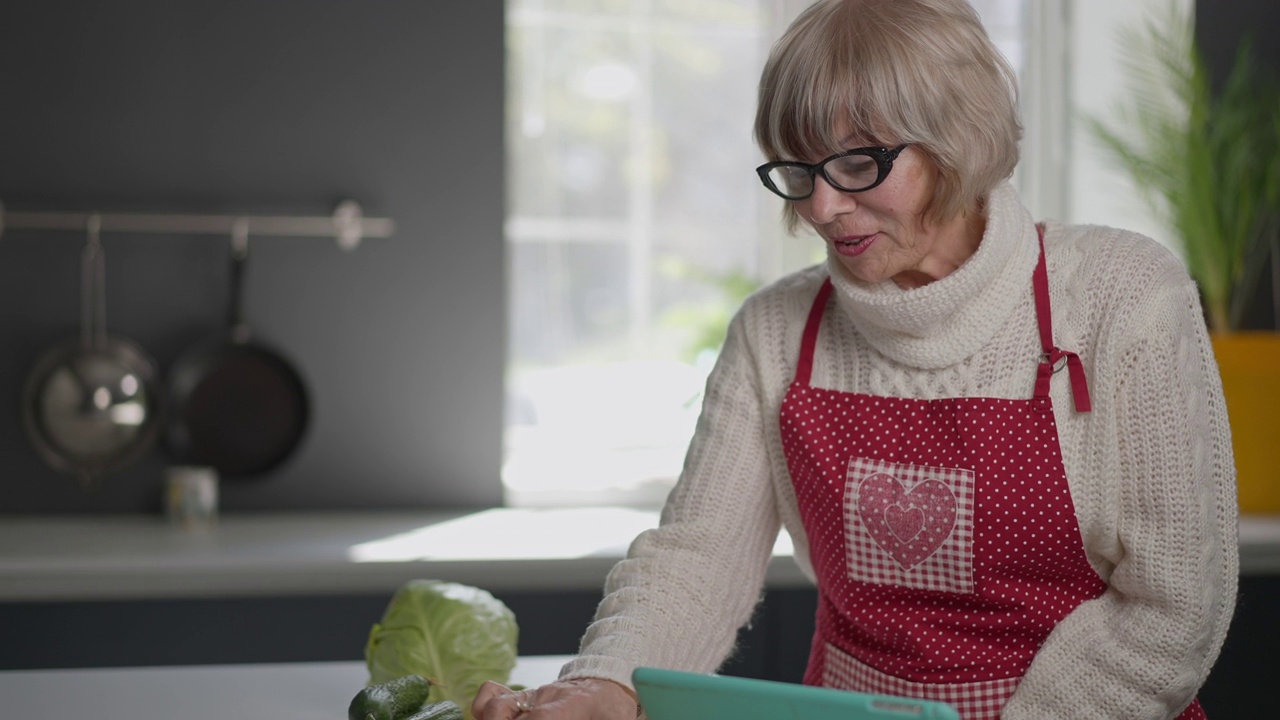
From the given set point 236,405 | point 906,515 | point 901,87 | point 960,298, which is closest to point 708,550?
point 906,515

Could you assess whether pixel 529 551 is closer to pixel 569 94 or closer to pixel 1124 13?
pixel 569 94

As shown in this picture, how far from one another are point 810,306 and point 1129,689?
0.53 metres

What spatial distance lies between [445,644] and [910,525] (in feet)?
1.65

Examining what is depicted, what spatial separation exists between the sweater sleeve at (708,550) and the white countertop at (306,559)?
3.09 feet

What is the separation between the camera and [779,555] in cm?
237

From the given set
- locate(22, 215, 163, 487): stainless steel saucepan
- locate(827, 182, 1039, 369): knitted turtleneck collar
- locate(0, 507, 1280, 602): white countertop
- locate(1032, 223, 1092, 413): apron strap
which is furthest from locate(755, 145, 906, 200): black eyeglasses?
locate(22, 215, 163, 487): stainless steel saucepan

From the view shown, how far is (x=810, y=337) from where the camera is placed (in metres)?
1.44

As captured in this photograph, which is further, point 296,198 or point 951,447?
point 296,198

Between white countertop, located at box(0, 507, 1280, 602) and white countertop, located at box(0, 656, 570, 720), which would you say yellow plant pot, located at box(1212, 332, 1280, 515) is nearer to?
white countertop, located at box(0, 507, 1280, 602)

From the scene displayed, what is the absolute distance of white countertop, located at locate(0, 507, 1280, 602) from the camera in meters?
2.28

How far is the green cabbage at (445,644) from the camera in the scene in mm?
1350

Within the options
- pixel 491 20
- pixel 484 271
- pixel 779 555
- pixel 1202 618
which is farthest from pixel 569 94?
pixel 1202 618

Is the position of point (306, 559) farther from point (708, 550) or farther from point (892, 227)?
point (892, 227)

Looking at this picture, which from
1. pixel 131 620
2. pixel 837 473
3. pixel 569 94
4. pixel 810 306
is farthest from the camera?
pixel 569 94
